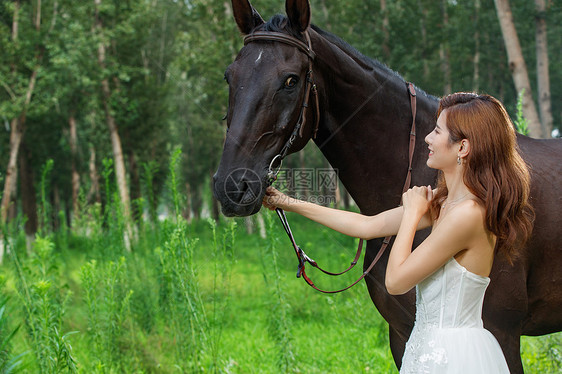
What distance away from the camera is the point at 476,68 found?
20125 millimetres

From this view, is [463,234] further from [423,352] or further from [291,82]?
[291,82]

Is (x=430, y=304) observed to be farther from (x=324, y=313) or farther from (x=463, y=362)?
(x=324, y=313)

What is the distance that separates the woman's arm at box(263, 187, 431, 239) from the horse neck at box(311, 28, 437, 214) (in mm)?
280

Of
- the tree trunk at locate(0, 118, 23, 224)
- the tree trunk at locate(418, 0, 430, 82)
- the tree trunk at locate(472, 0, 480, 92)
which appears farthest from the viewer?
the tree trunk at locate(472, 0, 480, 92)

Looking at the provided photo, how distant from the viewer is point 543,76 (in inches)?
421

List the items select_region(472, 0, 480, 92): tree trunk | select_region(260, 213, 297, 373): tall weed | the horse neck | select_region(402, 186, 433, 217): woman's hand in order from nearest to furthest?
select_region(402, 186, 433, 217): woman's hand
the horse neck
select_region(260, 213, 297, 373): tall weed
select_region(472, 0, 480, 92): tree trunk

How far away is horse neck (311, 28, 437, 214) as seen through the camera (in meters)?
2.40

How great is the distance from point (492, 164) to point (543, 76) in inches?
422

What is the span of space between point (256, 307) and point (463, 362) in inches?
240

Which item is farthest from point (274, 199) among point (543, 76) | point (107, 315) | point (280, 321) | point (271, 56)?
point (543, 76)

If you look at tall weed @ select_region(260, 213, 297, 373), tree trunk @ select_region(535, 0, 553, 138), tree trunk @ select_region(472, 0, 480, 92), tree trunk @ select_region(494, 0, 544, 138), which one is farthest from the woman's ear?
tree trunk @ select_region(472, 0, 480, 92)

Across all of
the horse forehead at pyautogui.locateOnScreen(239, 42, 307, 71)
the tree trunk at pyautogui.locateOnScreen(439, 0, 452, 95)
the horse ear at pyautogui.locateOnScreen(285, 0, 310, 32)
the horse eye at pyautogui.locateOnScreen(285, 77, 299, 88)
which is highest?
the tree trunk at pyautogui.locateOnScreen(439, 0, 452, 95)

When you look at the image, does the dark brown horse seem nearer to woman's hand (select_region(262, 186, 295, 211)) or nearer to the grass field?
woman's hand (select_region(262, 186, 295, 211))

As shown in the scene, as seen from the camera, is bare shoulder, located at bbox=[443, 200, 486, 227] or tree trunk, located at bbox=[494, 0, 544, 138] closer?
bare shoulder, located at bbox=[443, 200, 486, 227]
